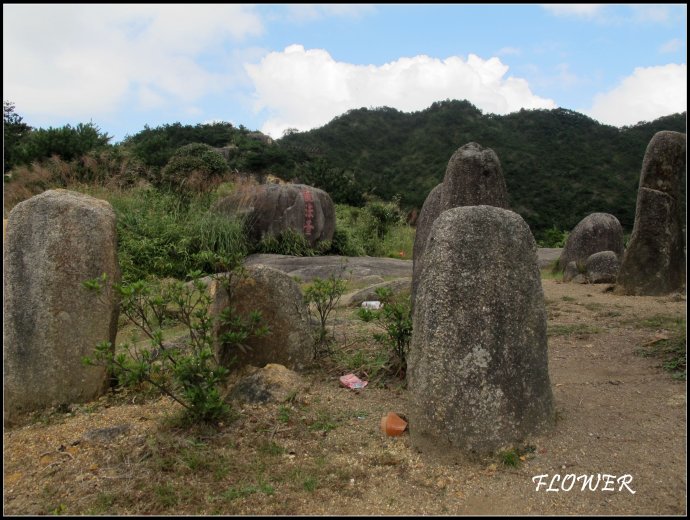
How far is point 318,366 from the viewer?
4945mm

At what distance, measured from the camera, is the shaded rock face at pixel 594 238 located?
1135 cm

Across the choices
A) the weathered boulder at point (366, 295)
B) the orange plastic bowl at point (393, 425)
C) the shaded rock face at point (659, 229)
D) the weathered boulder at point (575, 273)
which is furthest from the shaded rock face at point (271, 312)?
the weathered boulder at point (575, 273)

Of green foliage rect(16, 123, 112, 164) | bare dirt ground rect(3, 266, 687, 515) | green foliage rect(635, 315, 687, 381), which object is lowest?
bare dirt ground rect(3, 266, 687, 515)

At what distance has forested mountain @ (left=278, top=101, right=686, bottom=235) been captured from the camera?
2502cm

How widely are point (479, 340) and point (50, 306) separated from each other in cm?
301

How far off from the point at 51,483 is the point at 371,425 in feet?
5.81

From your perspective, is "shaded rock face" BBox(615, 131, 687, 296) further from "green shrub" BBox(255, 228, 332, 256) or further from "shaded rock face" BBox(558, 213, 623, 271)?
"green shrub" BBox(255, 228, 332, 256)

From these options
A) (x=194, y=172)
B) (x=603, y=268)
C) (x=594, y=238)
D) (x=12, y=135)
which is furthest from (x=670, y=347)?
(x=12, y=135)

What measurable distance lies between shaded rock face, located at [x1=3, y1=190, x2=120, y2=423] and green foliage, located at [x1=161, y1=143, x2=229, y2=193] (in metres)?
9.77

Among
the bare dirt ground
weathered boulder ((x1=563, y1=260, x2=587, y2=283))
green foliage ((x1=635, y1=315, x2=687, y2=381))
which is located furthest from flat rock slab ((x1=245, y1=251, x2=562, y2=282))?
the bare dirt ground

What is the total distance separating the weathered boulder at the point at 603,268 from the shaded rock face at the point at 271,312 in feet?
22.6

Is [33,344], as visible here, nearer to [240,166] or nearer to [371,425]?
[371,425]

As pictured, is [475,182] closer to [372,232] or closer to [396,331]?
[396,331]

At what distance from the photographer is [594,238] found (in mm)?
11367
